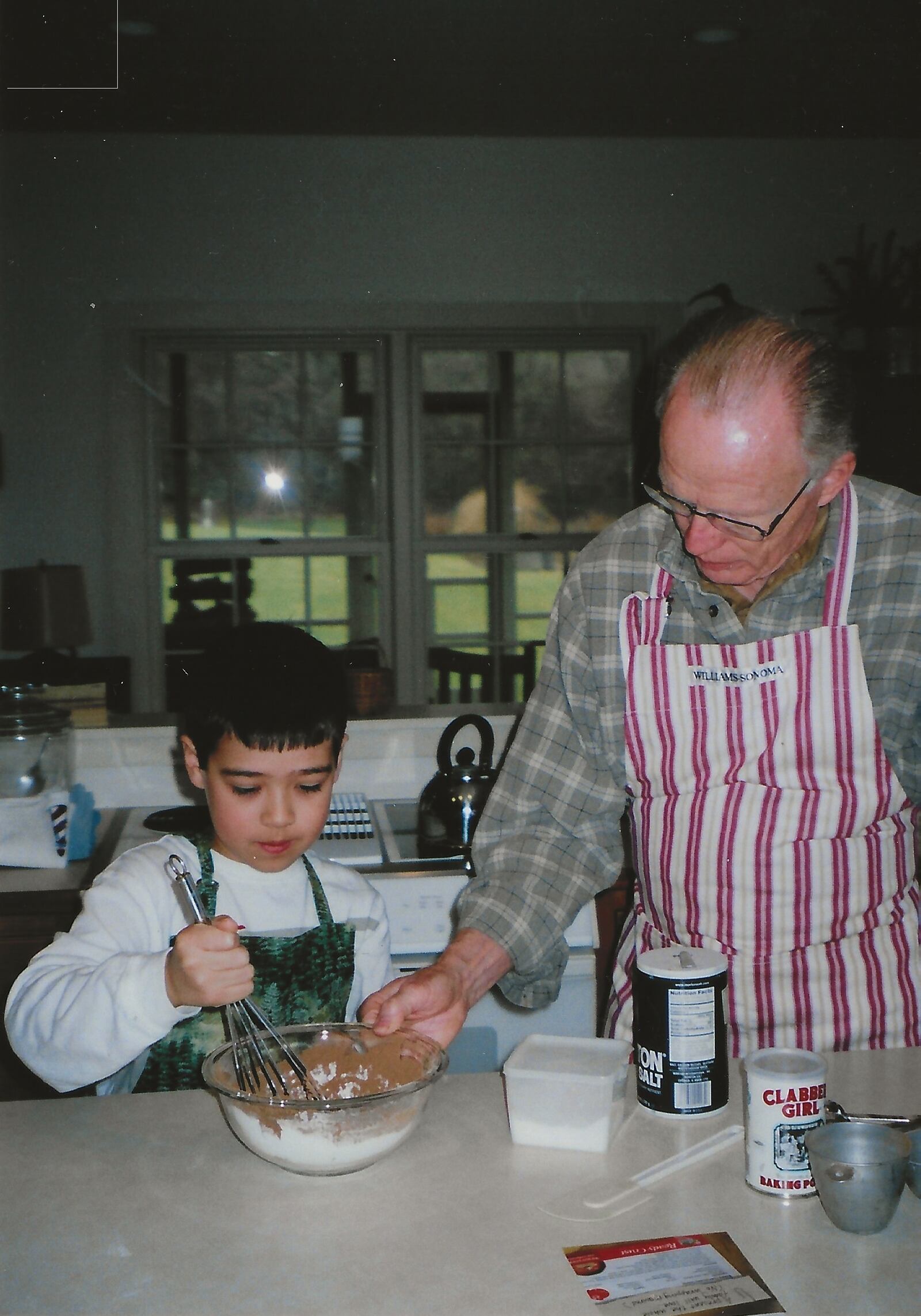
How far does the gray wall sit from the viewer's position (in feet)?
15.5

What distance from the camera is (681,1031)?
1.00 meters

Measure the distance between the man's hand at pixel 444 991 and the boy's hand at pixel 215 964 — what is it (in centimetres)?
13

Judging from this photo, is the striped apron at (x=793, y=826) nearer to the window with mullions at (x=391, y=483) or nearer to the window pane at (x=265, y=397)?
the window with mullions at (x=391, y=483)

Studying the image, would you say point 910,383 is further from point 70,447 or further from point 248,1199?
point 248,1199

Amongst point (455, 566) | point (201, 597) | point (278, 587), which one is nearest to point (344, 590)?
point (278, 587)

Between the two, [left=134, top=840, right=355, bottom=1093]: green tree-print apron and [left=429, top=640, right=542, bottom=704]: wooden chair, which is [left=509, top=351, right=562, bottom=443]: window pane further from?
[left=134, top=840, right=355, bottom=1093]: green tree-print apron

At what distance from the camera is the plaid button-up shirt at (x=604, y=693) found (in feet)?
4.39

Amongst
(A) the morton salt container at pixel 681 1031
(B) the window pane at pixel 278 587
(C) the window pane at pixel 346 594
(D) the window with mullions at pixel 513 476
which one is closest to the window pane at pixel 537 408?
(D) the window with mullions at pixel 513 476

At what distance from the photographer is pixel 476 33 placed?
3891 millimetres

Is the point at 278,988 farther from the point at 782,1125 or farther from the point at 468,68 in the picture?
the point at 468,68

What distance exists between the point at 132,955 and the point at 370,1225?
369 mm

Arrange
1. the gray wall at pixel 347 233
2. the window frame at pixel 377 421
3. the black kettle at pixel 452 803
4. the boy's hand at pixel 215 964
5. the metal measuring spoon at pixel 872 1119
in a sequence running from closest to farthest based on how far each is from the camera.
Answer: the metal measuring spoon at pixel 872 1119 < the boy's hand at pixel 215 964 < the black kettle at pixel 452 803 < the gray wall at pixel 347 233 < the window frame at pixel 377 421

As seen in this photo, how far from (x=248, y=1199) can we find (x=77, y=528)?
4232 millimetres

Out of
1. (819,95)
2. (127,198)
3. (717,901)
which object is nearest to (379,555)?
(127,198)
